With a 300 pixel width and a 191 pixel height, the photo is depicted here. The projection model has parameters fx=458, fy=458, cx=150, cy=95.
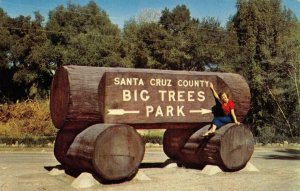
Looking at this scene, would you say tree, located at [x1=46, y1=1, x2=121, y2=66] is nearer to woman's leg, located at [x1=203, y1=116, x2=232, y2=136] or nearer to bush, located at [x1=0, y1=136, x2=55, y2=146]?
bush, located at [x1=0, y1=136, x2=55, y2=146]

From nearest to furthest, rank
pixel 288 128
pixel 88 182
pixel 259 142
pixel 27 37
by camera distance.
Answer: pixel 88 182 → pixel 259 142 → pixel 288 128 → pixel 27 37

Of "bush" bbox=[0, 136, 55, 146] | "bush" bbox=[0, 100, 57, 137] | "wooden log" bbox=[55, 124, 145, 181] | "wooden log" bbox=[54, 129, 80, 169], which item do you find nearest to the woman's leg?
"wooden log" bbox=[55, 124, 145, 181]

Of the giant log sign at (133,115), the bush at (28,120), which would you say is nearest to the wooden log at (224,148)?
the giant log sign at (133,115)

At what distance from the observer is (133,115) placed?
1227cm

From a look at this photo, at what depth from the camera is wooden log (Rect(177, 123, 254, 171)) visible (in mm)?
12737

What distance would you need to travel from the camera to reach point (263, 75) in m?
40.7

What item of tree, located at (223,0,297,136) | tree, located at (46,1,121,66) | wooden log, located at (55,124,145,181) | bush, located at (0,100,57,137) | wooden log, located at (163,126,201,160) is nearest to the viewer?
wooden log, located at (55,124,145,181)

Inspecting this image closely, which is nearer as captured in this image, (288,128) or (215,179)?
(215,179)

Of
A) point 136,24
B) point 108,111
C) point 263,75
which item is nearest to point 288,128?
point 263,75

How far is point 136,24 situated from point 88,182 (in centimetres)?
5092

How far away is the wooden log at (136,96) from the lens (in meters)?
11.6

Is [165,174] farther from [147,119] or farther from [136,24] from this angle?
[136,24]

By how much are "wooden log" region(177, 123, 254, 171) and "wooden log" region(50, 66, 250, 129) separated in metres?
0.66

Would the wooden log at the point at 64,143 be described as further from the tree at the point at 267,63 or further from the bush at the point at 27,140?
the tree at the point at 267,63
